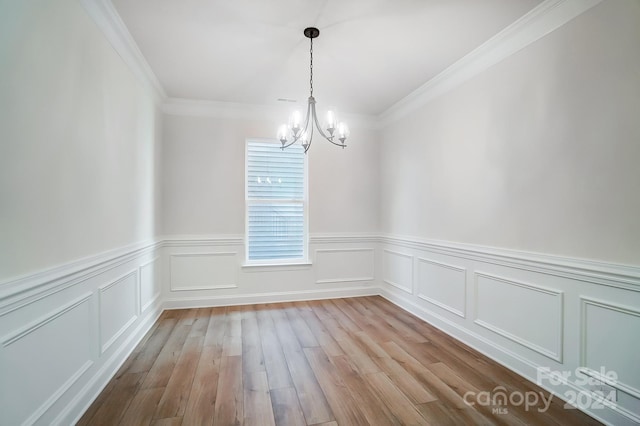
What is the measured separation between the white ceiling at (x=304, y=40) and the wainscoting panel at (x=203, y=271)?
6.81 feet

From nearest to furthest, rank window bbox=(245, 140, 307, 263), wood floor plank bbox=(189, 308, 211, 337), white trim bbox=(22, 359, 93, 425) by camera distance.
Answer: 1. white trim bbox=(22, 359, 93, 425)
2. wood floor plank bbox=(189, 308, 211, 337)
3. window bbox=(245, 140, 307, 263)

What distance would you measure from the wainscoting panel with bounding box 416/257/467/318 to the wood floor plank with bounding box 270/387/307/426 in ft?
6.03

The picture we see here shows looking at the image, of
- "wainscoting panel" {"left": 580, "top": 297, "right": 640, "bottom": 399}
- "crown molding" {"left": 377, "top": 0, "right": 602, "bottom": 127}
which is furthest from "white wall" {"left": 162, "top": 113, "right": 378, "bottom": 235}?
"wainscoting panel" {"left": 580, "top": 297, "right": 640, "bottom": 399}

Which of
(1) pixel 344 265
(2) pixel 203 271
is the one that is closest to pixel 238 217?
(2) pixel 203 271

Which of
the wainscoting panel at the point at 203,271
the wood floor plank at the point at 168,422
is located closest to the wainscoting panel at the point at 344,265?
the wainscoting panel at the point at 203,271

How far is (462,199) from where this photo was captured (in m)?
2.94

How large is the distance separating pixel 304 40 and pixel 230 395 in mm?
2776

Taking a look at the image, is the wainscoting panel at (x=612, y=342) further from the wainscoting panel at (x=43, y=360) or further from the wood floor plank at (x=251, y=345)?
the wainscoting panel at (x=43, y=360)

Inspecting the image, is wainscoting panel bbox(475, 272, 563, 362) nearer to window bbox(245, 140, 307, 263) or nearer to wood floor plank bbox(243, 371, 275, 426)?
wood floor plank bbox(243, 371, 275, 426)

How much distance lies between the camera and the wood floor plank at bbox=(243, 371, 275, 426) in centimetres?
179

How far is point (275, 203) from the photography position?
168 inches

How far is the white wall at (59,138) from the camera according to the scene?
129cm

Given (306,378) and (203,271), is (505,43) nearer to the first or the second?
(306,378)

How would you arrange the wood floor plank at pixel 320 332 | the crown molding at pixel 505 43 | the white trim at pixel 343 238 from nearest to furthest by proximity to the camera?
the crown molding at pixel 505 43
the wood floor plank at pixel 320 332
the white trim at pixel 343 238
